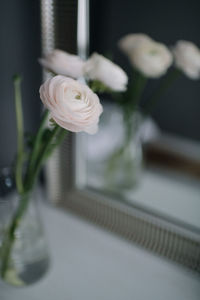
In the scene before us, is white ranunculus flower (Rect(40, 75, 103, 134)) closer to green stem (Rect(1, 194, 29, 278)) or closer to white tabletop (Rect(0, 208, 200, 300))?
green stem (Rect(1, 194, 29, 278))

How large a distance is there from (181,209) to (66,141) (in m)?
0.26

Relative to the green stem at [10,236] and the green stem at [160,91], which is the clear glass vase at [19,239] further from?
the green stem at [160,91]

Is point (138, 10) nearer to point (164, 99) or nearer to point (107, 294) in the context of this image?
point (164, 99)

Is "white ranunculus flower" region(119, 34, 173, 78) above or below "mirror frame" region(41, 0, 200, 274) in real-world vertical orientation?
above

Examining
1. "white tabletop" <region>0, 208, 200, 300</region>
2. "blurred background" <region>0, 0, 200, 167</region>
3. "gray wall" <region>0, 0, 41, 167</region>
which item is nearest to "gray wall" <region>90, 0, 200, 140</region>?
"blurred background" <region>0, 0, 200, 167</region>

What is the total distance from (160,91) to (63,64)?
0.30m

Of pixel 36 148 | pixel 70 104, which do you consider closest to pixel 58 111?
pixel 70 104

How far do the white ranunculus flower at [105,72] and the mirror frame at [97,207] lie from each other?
0.18 metres

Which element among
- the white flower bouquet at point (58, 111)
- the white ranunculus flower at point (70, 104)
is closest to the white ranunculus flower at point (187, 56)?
the white flower bouquet at point (58, 111)

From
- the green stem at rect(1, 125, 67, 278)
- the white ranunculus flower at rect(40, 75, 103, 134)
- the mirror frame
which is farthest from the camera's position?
the mirror frame

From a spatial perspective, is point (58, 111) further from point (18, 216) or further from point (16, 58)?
point (16, 58)

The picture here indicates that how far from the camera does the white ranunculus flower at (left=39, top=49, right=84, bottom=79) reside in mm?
374

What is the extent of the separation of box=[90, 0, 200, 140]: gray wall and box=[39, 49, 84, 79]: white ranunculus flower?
0.22 m

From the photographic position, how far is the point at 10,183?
464 millimetres
